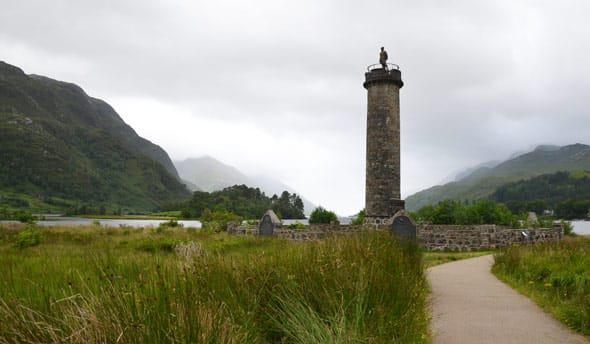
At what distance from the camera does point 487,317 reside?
638 centimetres

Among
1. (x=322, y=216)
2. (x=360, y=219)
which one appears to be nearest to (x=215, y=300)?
(x=360, y=219)

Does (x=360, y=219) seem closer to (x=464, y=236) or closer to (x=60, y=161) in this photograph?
(x=464, y=236)

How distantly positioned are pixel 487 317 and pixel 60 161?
13727 centimetres

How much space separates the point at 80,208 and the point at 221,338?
101 meters

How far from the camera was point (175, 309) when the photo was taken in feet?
8.70

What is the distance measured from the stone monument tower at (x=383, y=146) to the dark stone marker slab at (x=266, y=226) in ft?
17.1

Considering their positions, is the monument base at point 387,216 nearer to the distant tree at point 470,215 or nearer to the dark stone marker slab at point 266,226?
the distant tree at point 470,215

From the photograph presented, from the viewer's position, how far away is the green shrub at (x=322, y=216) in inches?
1072

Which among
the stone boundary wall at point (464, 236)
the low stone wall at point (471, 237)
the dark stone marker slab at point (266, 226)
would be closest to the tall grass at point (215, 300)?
the stone boundary wall at point (464, 236)

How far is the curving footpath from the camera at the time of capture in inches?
210

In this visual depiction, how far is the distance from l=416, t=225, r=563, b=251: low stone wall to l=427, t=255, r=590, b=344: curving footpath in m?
10.2

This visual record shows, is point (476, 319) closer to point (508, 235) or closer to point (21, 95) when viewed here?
point (508, 235)

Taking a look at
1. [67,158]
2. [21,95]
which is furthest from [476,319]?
[21,95]

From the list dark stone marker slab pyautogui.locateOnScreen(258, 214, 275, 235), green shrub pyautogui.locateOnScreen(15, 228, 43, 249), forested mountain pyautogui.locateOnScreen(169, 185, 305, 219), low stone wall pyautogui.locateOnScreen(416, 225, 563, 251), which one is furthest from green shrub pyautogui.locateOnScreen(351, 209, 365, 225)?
forested mountain pyautogui.locateOnScreen(169, 185, 305, 219)
